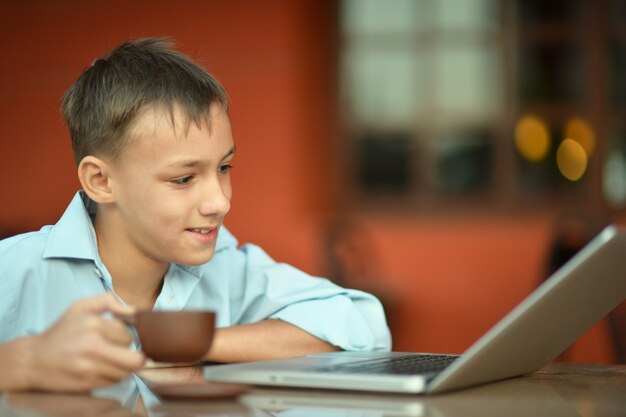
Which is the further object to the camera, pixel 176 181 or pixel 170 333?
pixel 176 181

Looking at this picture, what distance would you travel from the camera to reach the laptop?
41.3 inches

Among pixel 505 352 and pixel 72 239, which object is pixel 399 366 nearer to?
pixel 505 352

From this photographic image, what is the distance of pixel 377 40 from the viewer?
15.3ft

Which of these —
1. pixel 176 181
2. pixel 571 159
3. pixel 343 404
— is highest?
pixel 571 159

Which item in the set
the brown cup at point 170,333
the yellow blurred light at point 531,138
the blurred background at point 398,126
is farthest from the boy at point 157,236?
the yellow blurred light at point 531,138

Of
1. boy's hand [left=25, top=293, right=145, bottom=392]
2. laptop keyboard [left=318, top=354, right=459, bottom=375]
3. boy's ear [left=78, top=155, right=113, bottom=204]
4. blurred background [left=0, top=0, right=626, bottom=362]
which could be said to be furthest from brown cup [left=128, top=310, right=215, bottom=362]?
blurred background [left=0, top=0, right=626, bottom=362]

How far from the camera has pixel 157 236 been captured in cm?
151

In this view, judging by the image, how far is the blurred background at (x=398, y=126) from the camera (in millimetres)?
4578

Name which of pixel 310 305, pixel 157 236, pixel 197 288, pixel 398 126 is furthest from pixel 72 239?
pixel 398 126

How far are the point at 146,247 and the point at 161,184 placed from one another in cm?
11

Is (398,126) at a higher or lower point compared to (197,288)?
higher

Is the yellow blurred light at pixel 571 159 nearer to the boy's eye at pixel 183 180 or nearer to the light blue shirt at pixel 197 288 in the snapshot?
the light blue shirt at pixel 197 288

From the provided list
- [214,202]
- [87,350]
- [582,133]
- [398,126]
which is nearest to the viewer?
[87,350]

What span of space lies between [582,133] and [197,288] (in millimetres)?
3258
